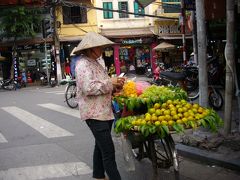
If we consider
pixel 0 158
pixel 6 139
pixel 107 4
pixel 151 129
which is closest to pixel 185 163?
pixel 151 129

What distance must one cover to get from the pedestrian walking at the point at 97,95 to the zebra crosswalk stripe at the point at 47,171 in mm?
1430

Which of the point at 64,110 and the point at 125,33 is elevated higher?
the point at 125,33

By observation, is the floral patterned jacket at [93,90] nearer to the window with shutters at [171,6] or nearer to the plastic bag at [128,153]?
the plastic bag at [128,153]

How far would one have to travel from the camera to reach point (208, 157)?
19.5 ft

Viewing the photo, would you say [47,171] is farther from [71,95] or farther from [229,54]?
[71,95]

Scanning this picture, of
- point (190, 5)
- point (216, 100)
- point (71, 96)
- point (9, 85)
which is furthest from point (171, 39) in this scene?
point (190, 5)

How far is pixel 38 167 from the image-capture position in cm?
624

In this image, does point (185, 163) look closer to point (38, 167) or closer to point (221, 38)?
point (38, 167)

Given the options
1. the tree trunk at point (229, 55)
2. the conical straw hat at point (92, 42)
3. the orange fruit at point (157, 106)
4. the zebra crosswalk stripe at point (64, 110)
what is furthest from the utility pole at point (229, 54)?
the zebra crosswalk stripe at point (64, 110)

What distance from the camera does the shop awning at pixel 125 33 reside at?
100 feet

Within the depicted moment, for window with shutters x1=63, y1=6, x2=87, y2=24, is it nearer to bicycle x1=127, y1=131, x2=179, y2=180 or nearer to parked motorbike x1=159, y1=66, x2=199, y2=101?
parked motorbike x1=159, y1=66, x2=199, y2=101

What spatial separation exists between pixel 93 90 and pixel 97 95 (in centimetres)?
11

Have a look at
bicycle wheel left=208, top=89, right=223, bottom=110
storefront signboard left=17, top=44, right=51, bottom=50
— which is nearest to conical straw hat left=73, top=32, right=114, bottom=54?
bicycle wheel left=208, top=89, right=223, bottom=110

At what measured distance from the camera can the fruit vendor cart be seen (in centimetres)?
428
